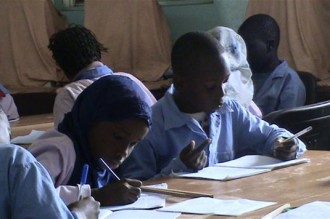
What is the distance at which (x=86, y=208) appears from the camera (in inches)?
69.8

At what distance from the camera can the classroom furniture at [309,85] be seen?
4688 millimetres

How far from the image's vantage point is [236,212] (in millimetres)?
1948

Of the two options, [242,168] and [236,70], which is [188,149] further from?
[236,70]

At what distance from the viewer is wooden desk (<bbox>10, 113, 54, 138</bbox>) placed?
3861 mm

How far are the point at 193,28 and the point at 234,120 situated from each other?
135 inches

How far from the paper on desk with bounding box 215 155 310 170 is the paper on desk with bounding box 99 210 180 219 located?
0.70 m

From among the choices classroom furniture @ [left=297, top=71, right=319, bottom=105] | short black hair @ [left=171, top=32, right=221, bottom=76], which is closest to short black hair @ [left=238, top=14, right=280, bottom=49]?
classroom furniture @ [left=297, top=71, right=319, bottom=105]

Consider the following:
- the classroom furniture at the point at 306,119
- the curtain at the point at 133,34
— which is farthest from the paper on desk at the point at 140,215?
the curtain at the point at 133,34

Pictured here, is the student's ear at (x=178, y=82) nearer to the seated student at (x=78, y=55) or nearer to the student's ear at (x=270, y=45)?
the seated student at (x=78, y=55)

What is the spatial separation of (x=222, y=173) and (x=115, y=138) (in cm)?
47

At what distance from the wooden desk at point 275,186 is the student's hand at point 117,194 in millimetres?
105

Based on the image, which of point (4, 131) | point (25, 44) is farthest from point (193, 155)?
point (25, 44)

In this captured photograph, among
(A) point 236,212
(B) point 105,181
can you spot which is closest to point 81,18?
(B) point 105,181

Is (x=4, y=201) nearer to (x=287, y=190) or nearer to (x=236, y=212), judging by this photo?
(x=236, y=212)
